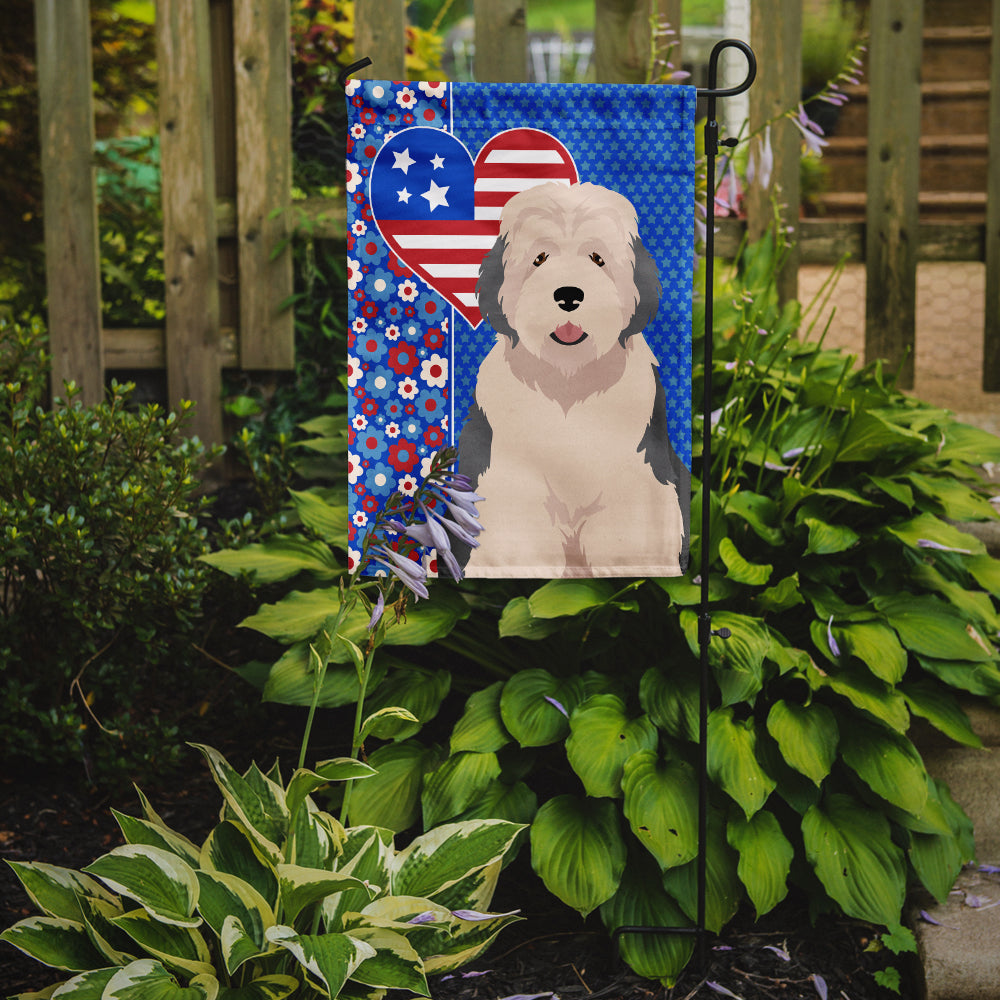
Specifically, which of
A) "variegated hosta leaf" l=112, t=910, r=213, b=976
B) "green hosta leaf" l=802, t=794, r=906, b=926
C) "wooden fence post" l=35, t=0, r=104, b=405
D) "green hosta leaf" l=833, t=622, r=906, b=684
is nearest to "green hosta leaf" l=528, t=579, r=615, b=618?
"green hosta leaf" l=833, t=622, r=906, b=684

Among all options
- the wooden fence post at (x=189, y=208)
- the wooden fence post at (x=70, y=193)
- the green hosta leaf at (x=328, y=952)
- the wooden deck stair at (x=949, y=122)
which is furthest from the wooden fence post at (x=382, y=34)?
the wooden deck stair at (x=949, y=122)

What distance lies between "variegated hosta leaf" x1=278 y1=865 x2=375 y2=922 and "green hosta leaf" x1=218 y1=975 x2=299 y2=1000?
0.09m

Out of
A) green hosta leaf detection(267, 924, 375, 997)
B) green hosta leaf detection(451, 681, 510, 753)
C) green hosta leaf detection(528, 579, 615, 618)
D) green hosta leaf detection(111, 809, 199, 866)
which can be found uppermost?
green hosta leaf detection(528, 579, 615, 618)

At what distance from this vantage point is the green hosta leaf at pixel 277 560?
2420mm

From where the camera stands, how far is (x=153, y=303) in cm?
376

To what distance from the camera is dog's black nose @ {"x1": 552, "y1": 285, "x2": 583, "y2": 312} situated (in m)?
1.83

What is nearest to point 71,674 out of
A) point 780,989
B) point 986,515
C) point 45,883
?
point 45,883

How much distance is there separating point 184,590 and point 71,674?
33cm

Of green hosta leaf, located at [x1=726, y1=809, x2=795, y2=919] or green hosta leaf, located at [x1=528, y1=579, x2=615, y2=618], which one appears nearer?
green hosta leaf, located at [x1=726, y1=809, x2=795, y2=919]

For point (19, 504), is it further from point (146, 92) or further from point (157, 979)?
point (146, 92)

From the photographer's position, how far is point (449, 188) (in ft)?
5.91

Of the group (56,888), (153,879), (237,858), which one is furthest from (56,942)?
(237,858)

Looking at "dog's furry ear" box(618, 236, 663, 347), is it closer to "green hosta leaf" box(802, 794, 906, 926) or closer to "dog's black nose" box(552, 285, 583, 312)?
"dog's black nose" box(552, 285, 583, 312)

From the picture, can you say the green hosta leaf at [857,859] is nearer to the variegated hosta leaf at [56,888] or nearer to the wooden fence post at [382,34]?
the variegated hosta leaf at [56,888]
